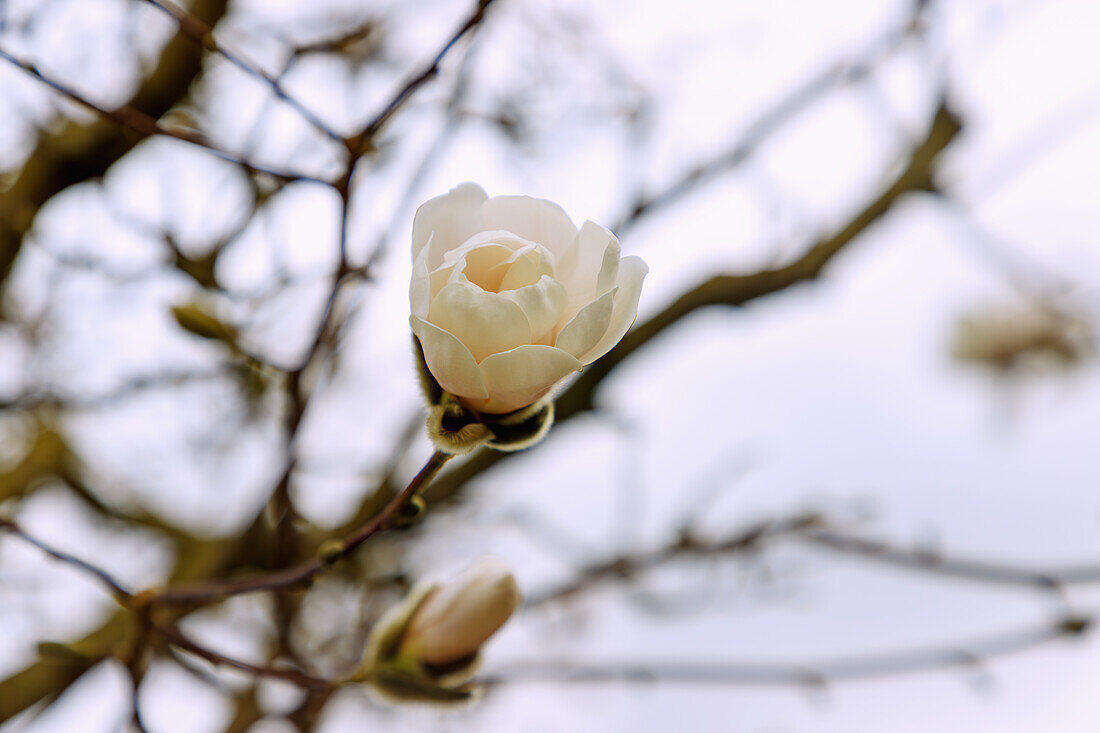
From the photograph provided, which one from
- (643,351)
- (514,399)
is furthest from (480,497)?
(514,399)

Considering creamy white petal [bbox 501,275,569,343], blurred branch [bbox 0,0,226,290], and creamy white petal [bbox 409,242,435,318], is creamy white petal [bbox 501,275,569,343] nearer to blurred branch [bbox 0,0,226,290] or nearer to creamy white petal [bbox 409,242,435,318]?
creamy white petal [bbox 409,242,435,318]

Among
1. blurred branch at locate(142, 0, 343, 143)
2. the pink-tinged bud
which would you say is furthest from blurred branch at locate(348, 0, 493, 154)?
the pink-tinged bud

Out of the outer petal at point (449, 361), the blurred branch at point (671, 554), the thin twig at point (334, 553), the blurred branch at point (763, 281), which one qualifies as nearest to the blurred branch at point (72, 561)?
the thin twig at point (334, 553)

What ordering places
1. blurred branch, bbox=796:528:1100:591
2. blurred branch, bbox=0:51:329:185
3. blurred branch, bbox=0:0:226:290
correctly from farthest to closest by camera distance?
blurred branch, bbox=0:0:226:290 → blurred branch, bbox=796:528:1100:591 → blurred branch, bbox=0:51:329:185

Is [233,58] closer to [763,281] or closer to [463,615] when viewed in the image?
[463,615]

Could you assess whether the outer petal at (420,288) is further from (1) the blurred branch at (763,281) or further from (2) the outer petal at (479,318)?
(1) the blurred branch at (763,281)
